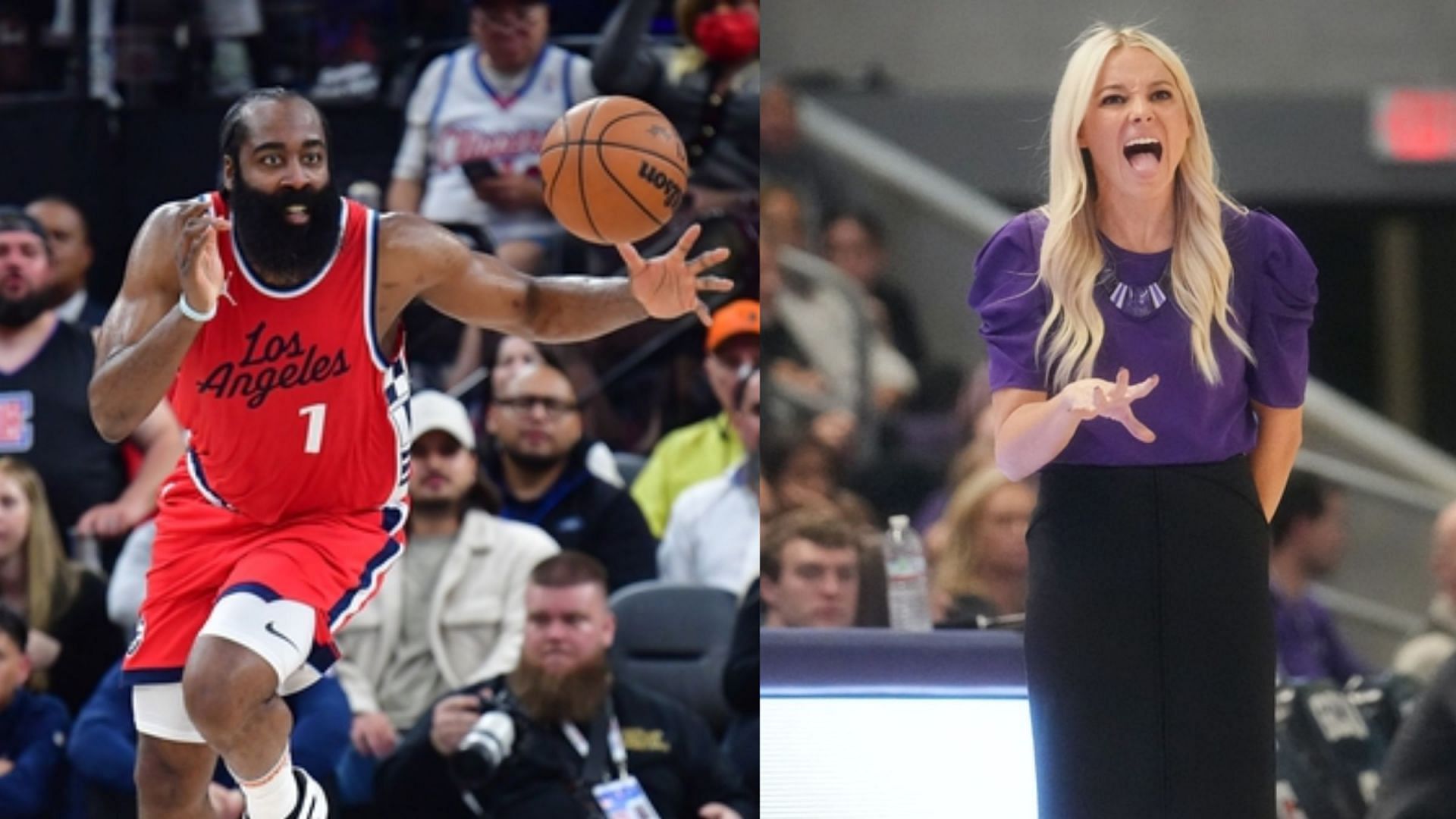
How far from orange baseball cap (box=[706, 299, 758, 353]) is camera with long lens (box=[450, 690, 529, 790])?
5.09 feet

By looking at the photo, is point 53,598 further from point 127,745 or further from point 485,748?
point 485,748

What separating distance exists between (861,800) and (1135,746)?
Answer: 3.53 feet

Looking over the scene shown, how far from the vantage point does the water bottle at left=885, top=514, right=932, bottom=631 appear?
18.7 ft

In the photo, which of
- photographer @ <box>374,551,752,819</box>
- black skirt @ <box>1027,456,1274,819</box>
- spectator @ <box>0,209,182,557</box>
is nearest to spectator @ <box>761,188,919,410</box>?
photographer @ <box>374,551,752,819</box>

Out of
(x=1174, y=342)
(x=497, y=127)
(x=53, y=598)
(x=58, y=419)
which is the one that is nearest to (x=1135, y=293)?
(x=1174, y=342)

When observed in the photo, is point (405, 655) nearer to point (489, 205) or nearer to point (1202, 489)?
point (489, 205)

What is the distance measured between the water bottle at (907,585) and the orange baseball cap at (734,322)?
1.45m

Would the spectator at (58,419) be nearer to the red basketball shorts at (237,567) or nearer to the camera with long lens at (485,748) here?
the camera with long lens at (485,748)

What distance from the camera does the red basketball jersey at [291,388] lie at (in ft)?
16.4

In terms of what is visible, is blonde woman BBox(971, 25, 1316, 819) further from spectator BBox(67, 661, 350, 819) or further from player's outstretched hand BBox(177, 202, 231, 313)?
spectator BBox(67, 661, 350, 819)

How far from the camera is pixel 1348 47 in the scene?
1261 centimetres

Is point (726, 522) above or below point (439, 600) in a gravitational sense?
above

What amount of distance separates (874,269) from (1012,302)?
5803 mm

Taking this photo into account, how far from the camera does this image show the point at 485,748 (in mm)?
6246
